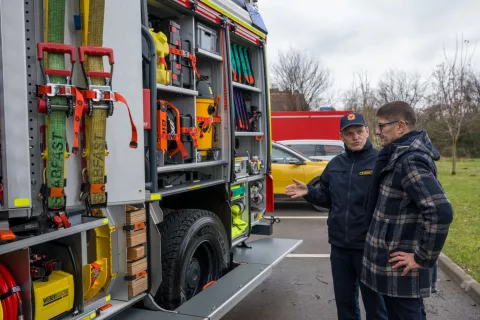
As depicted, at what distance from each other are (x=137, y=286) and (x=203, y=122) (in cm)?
164

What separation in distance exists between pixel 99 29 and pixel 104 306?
1.69m

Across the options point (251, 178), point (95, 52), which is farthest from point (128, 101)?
point (251, 178)

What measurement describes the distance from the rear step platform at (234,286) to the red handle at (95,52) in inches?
70.2

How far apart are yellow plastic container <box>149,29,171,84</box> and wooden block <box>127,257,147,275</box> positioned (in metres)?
1.37

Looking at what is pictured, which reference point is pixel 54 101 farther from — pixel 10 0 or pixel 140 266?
pixel 140 266

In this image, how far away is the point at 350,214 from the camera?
3.49m

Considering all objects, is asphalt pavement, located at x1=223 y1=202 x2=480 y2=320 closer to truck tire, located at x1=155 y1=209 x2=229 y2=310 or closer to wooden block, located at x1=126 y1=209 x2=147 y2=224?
truck tire, located at x1=155 y1=209 x2=229 y2=310

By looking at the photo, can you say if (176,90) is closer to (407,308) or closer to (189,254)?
(189,254)

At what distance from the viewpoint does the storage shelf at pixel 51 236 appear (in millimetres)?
2020

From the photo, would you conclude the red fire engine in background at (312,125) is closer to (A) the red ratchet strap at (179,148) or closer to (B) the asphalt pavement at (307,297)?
(B) the asphalt pavement at (307,297)

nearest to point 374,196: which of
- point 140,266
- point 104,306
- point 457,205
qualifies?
point 140,266

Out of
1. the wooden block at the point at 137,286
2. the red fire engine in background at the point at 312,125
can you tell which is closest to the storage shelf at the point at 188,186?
the wooden block at the point at 137,286

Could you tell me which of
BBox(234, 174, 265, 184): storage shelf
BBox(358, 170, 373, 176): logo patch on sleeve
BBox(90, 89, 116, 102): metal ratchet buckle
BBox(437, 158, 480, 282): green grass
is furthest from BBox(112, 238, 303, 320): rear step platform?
BBox(437, 158, 480, 282): green grass

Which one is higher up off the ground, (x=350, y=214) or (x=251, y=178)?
(x=251, y=178)
